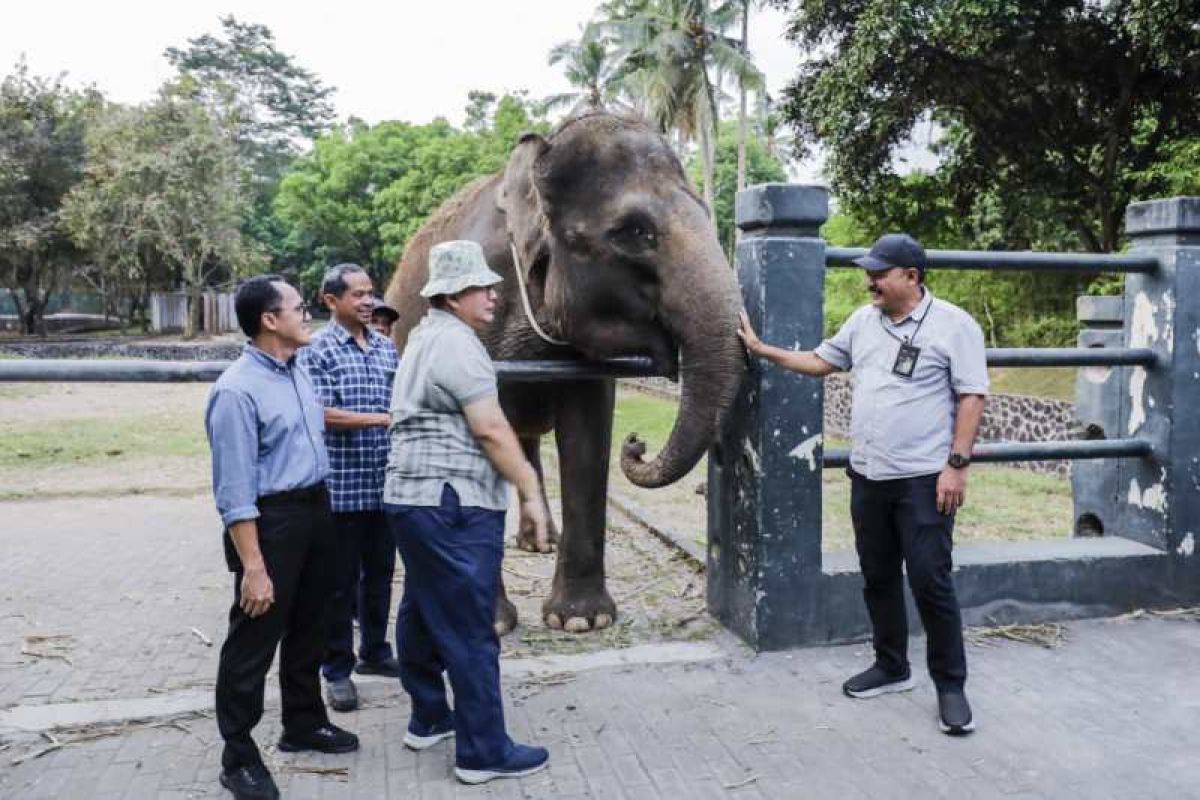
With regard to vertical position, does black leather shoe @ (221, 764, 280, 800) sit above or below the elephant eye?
below

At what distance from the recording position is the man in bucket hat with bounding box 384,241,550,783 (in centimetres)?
328

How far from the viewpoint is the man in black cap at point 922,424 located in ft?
12.3

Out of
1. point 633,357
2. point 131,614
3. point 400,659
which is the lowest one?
point 131,614

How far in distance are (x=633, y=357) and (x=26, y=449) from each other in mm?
11225

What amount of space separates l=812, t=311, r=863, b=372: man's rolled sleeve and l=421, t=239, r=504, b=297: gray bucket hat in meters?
1.48

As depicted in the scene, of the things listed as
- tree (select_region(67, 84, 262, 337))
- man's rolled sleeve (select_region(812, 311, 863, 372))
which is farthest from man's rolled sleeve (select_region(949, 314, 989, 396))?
tree (select_region(67, 84, 262, 337))

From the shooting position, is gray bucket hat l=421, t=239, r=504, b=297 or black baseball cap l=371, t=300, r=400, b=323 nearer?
gray bucket hat l=421, t=239, r=504, b=297

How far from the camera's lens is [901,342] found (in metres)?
3.85

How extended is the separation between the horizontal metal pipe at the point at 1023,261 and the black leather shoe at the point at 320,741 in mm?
2710

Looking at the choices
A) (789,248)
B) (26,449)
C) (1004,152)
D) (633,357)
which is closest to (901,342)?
(789,248)

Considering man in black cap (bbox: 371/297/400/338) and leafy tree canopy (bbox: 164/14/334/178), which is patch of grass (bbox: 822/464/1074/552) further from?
leafy tree canopy (bbox: 164/14/334/178)

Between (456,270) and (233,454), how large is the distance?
89cm

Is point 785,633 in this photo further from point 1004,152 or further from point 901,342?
point 1004,152

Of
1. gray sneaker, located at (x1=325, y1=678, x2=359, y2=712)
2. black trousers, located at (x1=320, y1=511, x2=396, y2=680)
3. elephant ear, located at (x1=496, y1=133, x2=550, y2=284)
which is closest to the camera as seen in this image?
gray sneaker, located at (x1=325, y1=678, x2=359, y2=712)
